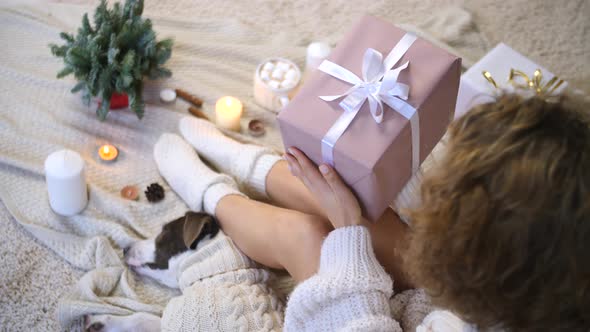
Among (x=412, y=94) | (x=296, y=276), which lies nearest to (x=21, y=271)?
(x=296, y=276)

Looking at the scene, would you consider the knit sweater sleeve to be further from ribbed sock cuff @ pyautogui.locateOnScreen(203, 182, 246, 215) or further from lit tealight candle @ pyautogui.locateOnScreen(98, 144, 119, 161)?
lit tealight candle @ pyautogui.locateOnScreen(98, 144, 119, 161)

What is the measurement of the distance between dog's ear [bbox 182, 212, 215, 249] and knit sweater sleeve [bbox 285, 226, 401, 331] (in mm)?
301

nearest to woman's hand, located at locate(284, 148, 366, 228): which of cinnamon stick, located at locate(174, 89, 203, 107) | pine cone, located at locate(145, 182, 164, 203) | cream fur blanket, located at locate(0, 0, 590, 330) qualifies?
cream fur blanket, located at locate(0, 0, 590, 330)

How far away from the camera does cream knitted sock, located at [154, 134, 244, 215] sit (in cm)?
128

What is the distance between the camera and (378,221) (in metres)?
1.14

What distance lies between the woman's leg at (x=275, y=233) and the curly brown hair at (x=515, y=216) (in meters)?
0.36

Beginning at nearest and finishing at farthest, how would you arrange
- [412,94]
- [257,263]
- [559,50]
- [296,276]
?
[412,94] < [296,276] < [257,263] < [559,50]

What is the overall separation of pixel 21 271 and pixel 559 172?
1.08 metres

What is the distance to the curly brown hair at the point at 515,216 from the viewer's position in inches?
25.7

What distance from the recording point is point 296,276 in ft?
3.61

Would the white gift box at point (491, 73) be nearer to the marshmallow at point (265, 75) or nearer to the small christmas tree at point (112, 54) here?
the marshmallow at point (265, 75)

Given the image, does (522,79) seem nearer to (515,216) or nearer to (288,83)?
(288,83)

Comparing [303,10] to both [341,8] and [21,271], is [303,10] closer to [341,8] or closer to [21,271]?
[341,8]

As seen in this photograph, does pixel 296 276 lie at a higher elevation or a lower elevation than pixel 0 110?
higher
